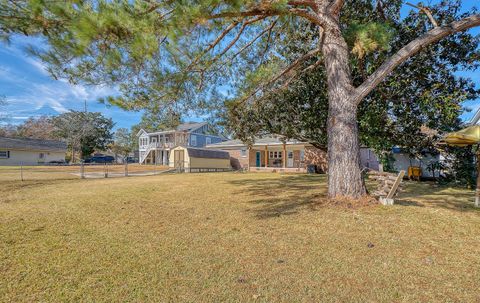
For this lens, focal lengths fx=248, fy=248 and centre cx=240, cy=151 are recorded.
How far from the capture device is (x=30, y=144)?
34.3 m

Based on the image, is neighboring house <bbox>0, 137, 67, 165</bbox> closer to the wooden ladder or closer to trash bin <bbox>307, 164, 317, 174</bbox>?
trash bin <bbox>307, 164, 317, 174</bbox>

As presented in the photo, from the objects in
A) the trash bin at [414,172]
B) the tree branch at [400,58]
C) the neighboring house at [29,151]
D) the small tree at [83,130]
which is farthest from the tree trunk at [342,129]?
the small tree at [83,130]

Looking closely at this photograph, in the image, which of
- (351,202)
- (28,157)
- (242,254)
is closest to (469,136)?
(351,202)

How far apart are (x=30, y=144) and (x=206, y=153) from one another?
27.0 m

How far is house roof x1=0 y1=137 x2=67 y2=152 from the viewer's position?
3197cm

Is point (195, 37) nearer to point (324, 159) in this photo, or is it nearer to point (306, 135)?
point (306, 135)

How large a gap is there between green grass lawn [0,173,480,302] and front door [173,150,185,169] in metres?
18.6

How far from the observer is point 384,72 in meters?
6.09

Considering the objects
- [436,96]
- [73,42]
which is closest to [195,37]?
[73,42]

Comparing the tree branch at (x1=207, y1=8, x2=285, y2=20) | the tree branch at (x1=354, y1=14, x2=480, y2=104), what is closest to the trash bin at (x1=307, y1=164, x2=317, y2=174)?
the tree branch at (x1=354, y1=14, x2=480, y2=104)

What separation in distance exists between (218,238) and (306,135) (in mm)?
10808

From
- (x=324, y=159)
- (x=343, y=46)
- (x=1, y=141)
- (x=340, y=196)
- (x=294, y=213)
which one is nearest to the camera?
(x=294, y=213)

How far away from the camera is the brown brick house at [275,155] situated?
2092 cm

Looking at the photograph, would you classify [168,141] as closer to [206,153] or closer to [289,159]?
[206,153]
